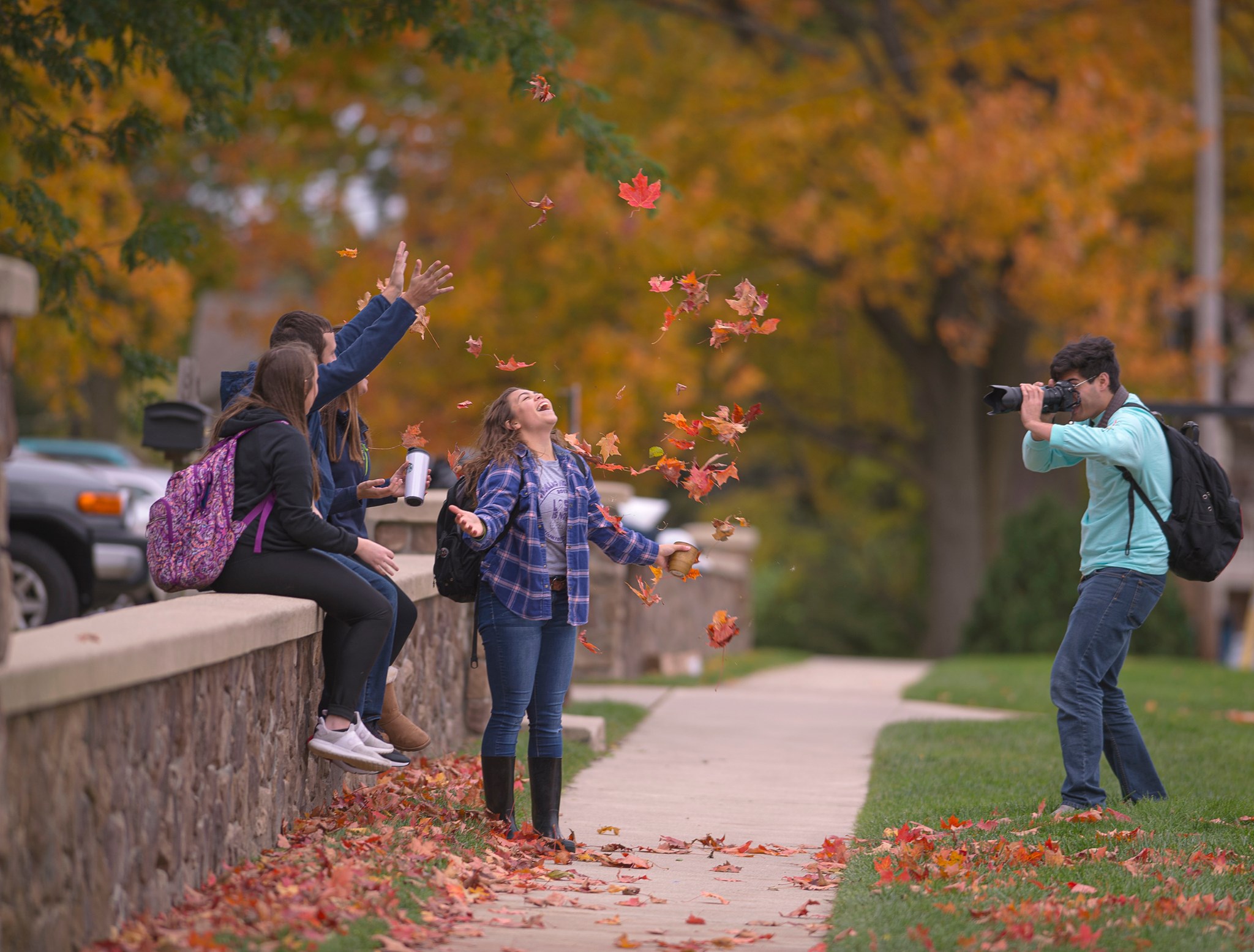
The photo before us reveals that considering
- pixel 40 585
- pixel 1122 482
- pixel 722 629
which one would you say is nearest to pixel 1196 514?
pixel 1122 482

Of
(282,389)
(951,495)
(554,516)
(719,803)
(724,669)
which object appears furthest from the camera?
(951,495)

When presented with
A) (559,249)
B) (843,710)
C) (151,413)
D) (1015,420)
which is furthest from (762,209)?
(151,413)

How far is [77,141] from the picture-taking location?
9281mm

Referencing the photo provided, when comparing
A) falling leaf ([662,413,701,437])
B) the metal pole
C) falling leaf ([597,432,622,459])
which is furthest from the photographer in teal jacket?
the metal pole

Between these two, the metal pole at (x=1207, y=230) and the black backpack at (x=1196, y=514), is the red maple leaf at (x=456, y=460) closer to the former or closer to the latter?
the black backpack at (x=1196, y=514)

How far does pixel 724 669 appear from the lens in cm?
1277

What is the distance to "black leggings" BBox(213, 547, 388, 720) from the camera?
5293mm

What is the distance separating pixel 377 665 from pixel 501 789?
68 cm

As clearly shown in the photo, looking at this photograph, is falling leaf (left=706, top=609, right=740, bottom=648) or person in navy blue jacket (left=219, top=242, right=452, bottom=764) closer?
person in navy blue jacket (left=219, top=242, right=452, bottom=764)

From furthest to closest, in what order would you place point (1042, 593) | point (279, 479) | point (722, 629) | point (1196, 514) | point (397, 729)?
point (1042, 593) < point (1196, 514) < point (397, 729) < point (722, 629) < point (279, 479)

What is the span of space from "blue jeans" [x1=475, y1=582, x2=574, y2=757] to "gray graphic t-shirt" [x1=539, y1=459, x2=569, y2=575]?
0.13 m

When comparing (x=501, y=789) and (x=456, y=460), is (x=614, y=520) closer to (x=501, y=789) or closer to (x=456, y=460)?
(x=456, y=460)

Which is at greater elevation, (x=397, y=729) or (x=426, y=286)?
(x=426, y=286)

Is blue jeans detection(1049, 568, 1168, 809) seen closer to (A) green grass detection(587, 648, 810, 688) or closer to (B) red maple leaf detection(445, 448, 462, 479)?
(B) red maple leaf detection(445, 448, 462, 479)
